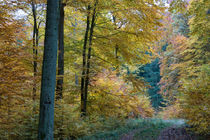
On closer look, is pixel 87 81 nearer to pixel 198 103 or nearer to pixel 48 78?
pixel 48 78

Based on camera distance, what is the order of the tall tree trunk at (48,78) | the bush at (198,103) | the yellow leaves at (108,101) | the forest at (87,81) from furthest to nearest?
the yellow leaves at (108,101) → the bush at (198,103) → the forest at (87,81) → the tall tree trunk at (48,78)

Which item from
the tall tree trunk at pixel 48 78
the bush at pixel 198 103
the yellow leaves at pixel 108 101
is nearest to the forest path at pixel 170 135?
the bush at pixel 198 103

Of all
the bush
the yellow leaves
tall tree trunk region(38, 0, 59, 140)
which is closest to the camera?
tall tree trunk region(38, 0, 59, 140)

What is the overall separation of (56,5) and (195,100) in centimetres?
483

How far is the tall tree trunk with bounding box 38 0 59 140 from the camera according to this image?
427 cm

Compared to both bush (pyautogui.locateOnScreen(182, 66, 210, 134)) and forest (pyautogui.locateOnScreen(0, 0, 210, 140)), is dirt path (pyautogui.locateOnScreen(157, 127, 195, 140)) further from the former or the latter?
bush (pyautogui.locateOnScreen(182, 66, 210, 134))

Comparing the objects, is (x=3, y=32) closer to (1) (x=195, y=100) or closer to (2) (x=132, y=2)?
(2) (x=132, y=2)

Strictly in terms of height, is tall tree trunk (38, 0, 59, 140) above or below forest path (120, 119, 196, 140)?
above

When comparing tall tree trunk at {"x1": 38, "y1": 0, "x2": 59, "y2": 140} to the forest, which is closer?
tall tree trunk at {"x1": 38, "y1": 0, "x2": 59, "y2": 140}

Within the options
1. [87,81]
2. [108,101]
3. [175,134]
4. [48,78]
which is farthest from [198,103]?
[87,81]

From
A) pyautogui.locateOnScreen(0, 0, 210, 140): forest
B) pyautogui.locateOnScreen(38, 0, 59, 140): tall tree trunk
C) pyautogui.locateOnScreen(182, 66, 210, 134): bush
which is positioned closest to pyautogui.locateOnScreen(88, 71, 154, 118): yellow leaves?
pyautogui.locateOnScreen(0, 0, 210, 140): forest

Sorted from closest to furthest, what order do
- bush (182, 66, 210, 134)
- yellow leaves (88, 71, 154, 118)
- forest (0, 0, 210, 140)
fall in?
1. forest (0, 0, 210, 140)
2. bush (182, 66, 210, 134)
3. yellow leaves (88, 71, 154, 118)

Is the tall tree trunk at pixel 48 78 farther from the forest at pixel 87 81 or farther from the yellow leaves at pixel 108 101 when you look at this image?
the yellow leaves at pixel 108 101

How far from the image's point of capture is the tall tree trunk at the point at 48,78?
14.0 feet
